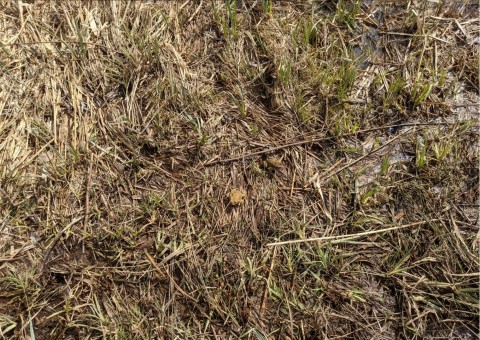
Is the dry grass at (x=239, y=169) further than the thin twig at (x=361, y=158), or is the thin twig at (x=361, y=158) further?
the thin twig at (x=361, y=158)

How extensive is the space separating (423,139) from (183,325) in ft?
4.51

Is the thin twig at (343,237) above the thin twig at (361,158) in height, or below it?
below

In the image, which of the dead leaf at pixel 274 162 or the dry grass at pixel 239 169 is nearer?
the dry grass at pixel 239 169

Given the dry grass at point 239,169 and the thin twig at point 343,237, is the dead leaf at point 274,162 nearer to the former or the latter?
the dry grass at point 239,169

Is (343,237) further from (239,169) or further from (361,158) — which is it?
(239,169)

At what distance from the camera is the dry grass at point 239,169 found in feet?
5.83

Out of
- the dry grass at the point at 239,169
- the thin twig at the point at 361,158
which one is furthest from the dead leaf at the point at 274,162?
the thin twig at the point at 361,158

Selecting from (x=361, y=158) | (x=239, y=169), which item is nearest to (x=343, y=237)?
(x=361, y=158)

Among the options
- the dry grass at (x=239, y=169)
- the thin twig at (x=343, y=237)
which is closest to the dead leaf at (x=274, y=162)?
the dry grass at (x=239, y=169)

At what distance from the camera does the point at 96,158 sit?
1956 millimetres

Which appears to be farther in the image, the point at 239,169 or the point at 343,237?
the point at 239,169

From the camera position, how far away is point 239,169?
1968 millimetres

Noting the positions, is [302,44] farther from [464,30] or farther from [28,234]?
[28,234]

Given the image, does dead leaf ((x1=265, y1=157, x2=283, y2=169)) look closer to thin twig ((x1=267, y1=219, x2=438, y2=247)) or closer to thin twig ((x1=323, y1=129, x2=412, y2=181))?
thin twig ((x1=323, y1=129, x2=412, y2=181))
